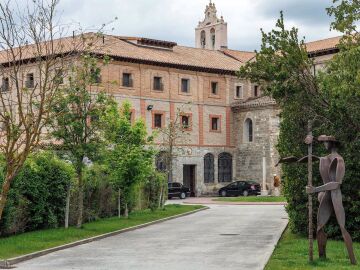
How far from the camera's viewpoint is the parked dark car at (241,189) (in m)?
53.1

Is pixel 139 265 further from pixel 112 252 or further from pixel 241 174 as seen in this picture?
pixel 241 174

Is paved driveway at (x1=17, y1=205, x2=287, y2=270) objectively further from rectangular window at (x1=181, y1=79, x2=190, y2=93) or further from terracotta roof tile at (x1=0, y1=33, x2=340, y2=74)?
rectangular window at (x1=181, y1=79, x2=190, y2=93)

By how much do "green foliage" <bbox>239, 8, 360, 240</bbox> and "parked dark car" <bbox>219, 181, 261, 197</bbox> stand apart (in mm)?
33966

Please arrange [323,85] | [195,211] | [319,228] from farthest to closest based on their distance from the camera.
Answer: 1. [195,211]
2. [323,85]
3. [319,228]

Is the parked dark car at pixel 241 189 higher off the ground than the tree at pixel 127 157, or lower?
lower

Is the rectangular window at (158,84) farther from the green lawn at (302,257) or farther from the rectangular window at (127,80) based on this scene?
the green lawn at (302,257)

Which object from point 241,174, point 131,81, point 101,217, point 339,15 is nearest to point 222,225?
point 101,217

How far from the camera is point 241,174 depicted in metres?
57.3

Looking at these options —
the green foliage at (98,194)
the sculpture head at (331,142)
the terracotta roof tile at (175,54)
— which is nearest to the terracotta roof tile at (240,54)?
the terracotta roof tile at (175,54)

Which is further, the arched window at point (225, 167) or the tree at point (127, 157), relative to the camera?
the arched window at point (225, 167)

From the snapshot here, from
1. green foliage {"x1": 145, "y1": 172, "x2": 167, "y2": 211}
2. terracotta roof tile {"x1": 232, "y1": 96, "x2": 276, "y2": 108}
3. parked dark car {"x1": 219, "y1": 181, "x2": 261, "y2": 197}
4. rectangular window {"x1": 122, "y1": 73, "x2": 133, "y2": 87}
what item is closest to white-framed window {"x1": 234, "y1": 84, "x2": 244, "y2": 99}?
terracotta roof tile {"x1": 232, "y1": 96, "x2": 276, "y2": 108}

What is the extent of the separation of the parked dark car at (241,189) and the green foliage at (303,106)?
33966 mm

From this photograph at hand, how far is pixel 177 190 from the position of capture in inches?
1987

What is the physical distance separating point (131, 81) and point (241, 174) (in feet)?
43.6
